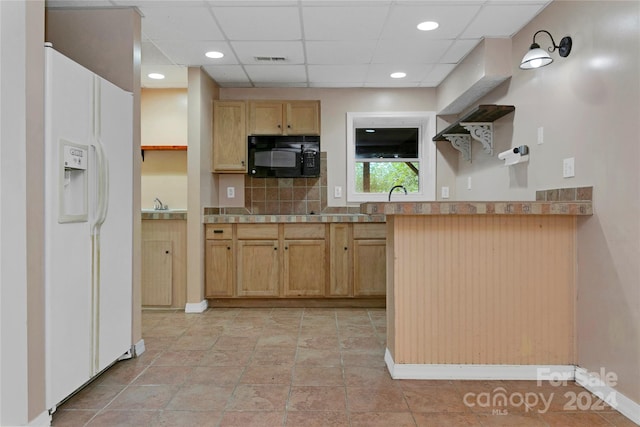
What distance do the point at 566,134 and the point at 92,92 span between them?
2642mm

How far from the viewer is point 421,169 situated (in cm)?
470

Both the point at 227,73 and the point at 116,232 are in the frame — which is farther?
the point at 227,73

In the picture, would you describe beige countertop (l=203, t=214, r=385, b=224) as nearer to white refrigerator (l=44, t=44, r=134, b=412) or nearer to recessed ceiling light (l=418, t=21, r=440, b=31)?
white refrigerator (l=44, t=44, r=134, b=412)

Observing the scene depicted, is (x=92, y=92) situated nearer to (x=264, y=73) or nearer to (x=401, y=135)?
(x=264, y=73)

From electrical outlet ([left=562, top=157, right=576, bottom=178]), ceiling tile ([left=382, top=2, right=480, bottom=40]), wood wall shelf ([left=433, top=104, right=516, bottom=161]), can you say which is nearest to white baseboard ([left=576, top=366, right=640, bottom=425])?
electrical outlet ([left=562, top=157, right=576, bottom=178])

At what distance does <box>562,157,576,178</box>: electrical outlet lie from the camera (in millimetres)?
2334

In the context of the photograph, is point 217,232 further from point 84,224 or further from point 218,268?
point 84,224

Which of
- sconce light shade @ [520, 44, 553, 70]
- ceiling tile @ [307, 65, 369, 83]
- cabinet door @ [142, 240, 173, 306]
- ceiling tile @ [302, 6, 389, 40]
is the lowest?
cabinet door @ [142, 240, 173, 306]

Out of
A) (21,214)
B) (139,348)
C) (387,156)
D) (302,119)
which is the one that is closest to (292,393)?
(139,348)

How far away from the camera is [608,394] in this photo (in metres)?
2.04

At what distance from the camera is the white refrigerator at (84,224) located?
188cm

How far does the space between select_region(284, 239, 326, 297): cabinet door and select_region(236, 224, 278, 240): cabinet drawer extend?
0.55 feet

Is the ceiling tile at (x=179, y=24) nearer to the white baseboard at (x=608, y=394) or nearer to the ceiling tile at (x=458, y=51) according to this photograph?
the ceiling tile at (x=458, y=51)

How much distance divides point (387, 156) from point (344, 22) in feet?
6.77
